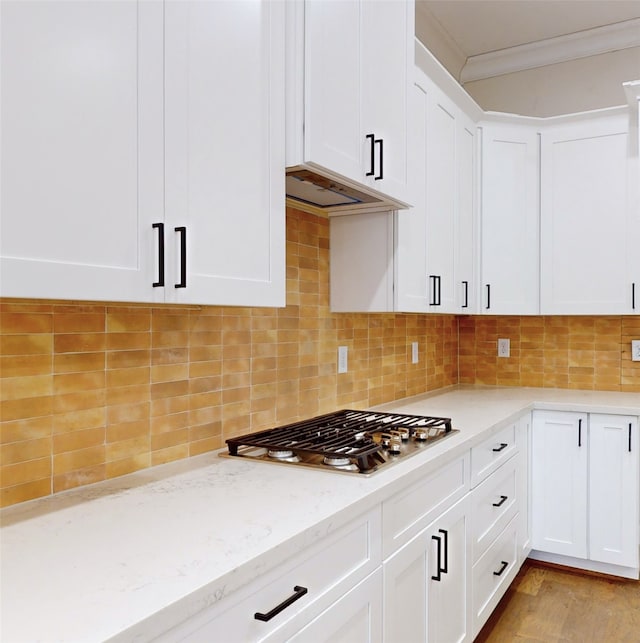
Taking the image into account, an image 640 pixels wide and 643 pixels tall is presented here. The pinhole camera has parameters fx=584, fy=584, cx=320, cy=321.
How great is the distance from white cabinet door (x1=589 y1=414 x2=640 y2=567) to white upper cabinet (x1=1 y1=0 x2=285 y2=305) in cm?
210

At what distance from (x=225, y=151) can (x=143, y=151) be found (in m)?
0.24

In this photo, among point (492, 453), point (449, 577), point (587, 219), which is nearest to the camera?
point (449, 577)

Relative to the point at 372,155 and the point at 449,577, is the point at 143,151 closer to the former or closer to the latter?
the point at 372,155

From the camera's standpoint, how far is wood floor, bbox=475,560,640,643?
241 centimetres

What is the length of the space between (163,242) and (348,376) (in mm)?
1508

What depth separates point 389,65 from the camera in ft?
6.49

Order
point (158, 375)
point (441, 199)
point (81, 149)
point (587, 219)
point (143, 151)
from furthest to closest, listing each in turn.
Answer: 1. point (587, 219)
2. point (441, 199)
3. point (158, 375)
4. point (143, 151)
5. point (81, 149)

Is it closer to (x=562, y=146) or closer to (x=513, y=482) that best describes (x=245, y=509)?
(x=513, y=482)

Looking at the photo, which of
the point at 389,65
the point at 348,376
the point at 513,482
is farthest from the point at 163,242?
the point at 513,482

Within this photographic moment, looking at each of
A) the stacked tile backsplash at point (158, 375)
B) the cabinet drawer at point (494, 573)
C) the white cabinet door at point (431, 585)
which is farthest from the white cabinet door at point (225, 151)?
the cabinet drawer at point (494, 573)

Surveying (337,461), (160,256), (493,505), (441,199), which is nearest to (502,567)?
(493,505)

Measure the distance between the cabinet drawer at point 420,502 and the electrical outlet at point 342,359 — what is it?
2.12ft

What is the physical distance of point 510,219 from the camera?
3.21 m

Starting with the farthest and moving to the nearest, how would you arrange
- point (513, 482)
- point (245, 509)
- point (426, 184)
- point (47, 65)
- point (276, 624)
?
1. point (513, 482)
2. point (426, 184)
3. point (245, 509)
4. point (276, 624)
5. point (47, 65)
